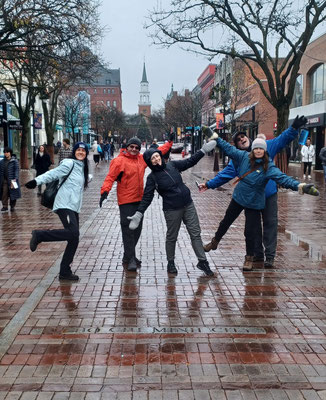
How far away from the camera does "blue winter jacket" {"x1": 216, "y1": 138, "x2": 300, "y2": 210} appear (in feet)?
21.6

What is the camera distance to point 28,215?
1209 centimetres

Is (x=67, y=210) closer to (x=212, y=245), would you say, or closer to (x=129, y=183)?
(x=129, y=183)

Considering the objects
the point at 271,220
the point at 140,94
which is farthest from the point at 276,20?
the point at 140,94

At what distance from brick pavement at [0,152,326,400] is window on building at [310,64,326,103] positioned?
77.4ft

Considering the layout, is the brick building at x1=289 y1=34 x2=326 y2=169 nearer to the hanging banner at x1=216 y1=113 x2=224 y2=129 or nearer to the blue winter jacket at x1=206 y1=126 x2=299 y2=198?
the hanging banner at x1=216 y1=113 x2=224 y2=129

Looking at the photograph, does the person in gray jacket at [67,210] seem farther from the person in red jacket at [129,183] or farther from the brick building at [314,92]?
the brick building at [314,92]

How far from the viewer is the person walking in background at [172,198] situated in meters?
6.49

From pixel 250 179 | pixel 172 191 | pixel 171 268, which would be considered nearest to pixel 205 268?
pixel 171 268

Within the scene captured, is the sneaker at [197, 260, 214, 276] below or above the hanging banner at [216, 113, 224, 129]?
below

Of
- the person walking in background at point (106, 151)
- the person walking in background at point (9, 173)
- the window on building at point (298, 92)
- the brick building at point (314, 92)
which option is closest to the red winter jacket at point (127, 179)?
the person walking in background at point (9, 173)

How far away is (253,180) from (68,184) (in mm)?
2377

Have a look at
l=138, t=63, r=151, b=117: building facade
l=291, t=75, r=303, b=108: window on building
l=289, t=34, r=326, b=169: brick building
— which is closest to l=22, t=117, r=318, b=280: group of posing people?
l=289, t=34, r=326, b=169: brick building

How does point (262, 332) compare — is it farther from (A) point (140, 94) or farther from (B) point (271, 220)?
(A) point (140, 94)

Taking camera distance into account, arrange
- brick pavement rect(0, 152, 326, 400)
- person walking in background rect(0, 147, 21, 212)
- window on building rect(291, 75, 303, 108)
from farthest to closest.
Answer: window on building rect(291, 75, 303, 108) < person walking in background rect(0, 147, 21, 212) < brick pavement rect(0, 152, 326, 400)
